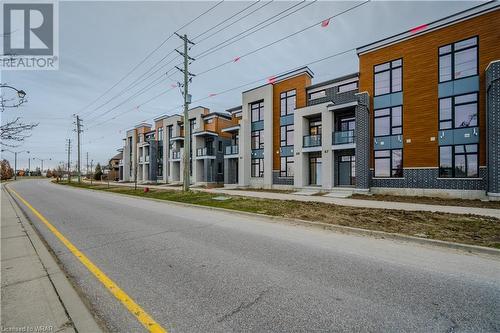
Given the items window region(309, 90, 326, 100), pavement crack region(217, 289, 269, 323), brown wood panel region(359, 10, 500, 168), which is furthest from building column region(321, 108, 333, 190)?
pavement crack region(217, 289, 269, 323)

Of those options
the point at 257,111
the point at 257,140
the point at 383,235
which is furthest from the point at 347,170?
the point at 383,235

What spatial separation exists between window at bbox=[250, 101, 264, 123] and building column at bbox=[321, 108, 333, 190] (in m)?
8.58

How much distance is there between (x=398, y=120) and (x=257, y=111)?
14704mm

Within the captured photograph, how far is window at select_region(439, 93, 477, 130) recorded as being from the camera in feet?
50.7

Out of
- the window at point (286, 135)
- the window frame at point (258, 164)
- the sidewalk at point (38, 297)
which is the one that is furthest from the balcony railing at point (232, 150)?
the sidewalk at point (38, 297)

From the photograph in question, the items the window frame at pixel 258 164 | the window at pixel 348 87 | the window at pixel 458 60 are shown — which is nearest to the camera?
the window at pixel 458 60

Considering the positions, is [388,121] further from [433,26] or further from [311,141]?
[433,26]

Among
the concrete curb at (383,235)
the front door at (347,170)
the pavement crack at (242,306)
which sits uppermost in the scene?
the front door at (347,170)

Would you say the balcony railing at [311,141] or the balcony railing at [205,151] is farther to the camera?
the balcony railing at [205,151]

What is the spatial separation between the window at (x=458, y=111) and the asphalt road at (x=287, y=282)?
47.4ft

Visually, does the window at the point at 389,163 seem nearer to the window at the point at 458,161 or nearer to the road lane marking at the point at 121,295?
the window at the point at 458,161

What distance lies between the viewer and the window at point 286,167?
24675 millimetres

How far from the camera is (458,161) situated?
51.7ft

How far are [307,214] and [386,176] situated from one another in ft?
38.9
